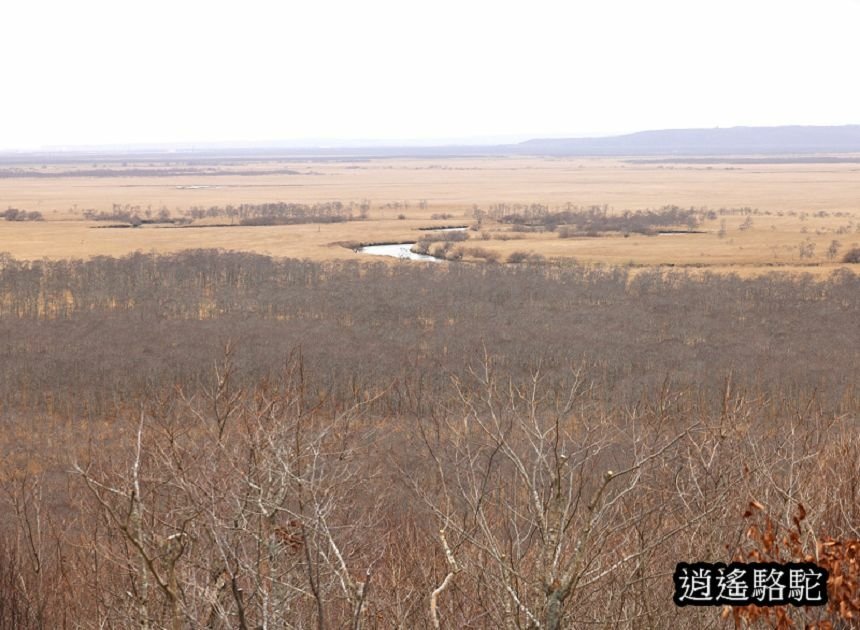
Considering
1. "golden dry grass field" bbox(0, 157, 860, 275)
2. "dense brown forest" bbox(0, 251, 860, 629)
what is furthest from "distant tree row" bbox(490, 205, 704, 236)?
"dense brown forest" bbox(0, 251, 860, 629)

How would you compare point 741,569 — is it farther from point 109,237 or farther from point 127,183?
point 127,183

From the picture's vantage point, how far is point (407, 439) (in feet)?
66.9

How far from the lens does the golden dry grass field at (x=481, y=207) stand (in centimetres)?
5191

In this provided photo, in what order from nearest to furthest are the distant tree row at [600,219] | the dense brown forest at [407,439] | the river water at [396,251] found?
1. the dense brown forest at [407,439]
2. the river water at [396,251]
3. the distant tree row at [600,219]

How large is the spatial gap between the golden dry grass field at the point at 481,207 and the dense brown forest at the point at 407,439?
814 centimetres

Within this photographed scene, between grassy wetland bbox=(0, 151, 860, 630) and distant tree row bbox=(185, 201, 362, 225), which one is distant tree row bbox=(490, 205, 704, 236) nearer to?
grassy wetland bbox=(0, 151, 860, 630)

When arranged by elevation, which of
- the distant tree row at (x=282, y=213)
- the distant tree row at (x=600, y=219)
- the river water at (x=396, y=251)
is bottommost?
the river water at (x=396, y=251)

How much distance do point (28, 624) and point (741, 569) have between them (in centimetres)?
766

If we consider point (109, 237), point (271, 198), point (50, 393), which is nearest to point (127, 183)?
point (271, 198)

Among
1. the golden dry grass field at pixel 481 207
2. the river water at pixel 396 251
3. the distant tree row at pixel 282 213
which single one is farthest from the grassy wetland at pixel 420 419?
the distant tree row at pixel 282 213

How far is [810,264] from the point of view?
153 ft

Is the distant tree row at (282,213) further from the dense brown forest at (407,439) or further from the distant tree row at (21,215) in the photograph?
the dense brown forest at (407,439)

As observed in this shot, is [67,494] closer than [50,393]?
Yes

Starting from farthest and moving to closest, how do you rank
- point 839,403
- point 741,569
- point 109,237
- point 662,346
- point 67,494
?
point 109,237 → point 662,346 → point 839,403 → point 67,494 → point 741,569
